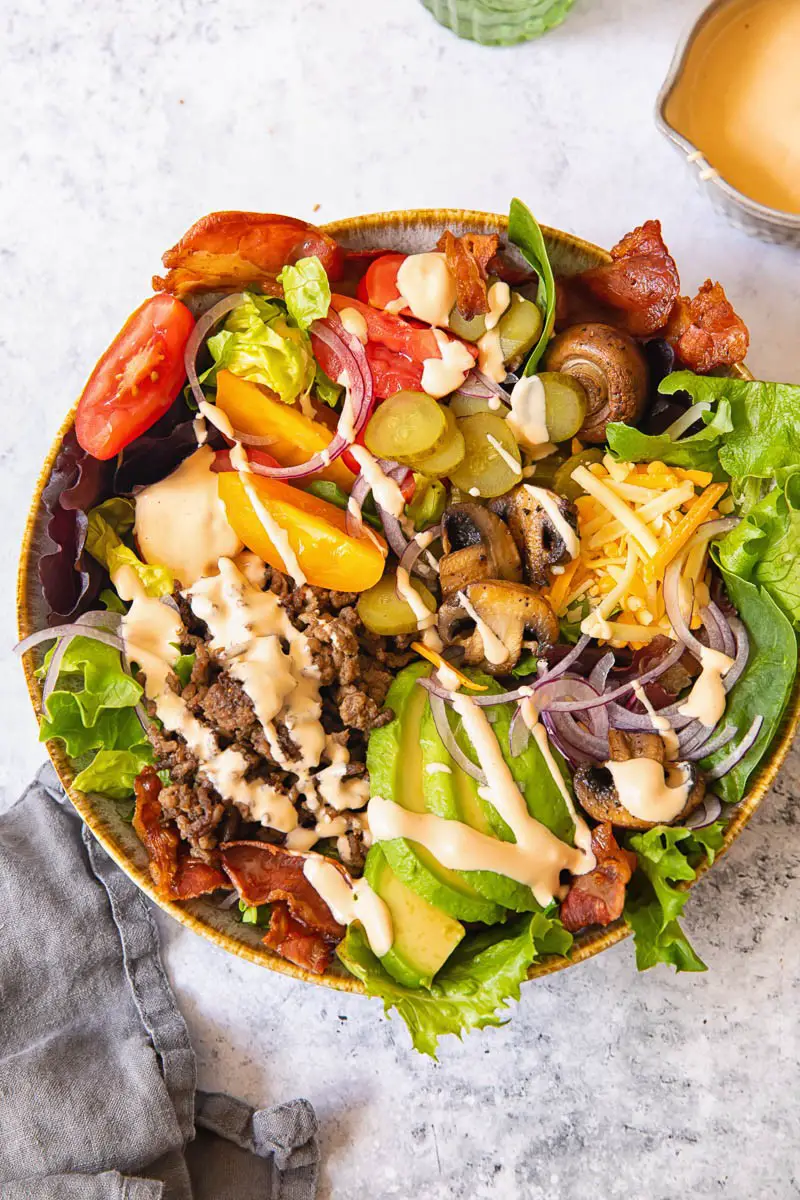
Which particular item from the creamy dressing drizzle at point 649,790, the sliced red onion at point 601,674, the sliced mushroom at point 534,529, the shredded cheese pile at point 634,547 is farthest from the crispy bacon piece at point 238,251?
the creamy dressing drizzle at point 649,790

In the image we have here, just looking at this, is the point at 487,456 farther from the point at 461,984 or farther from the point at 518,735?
the point at 461,984

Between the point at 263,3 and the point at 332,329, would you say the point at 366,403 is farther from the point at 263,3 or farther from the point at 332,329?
the point at 263,3

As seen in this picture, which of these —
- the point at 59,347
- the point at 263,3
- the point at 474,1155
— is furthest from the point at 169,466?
the point at 474,1155

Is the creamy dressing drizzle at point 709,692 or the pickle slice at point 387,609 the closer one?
the creamy dressing drizzle at point 709,692

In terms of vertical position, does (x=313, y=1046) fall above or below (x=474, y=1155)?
above

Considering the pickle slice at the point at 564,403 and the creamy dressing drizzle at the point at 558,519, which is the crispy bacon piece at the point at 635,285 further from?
the creamy dressing drizzle at the point at 558,519

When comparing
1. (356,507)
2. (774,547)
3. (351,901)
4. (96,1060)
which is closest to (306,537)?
(356,507)

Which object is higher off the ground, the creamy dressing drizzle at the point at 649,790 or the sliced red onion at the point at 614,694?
the sliced red onion at the point at 614,694
